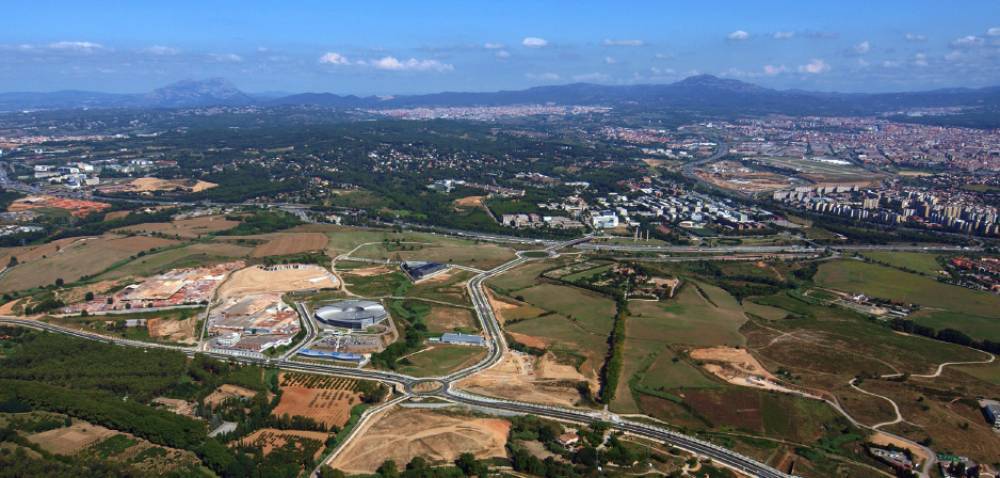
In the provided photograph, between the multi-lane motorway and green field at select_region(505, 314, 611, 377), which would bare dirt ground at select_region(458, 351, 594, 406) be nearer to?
the multi-lane motorway

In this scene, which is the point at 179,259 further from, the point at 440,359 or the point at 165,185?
the point at 165,185

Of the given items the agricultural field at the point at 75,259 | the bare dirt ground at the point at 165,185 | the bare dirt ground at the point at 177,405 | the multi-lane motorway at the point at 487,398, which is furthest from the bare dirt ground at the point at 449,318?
the bare dirt ground at the point at 165,185

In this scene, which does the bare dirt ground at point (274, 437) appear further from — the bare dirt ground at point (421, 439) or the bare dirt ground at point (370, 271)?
the bare dirt ground at point (370, 271)

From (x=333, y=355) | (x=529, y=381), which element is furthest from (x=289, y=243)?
(x=529, y=381)

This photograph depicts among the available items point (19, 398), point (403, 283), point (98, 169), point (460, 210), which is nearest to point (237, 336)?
point (19, 398)

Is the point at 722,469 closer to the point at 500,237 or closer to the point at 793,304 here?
the point at 793,304

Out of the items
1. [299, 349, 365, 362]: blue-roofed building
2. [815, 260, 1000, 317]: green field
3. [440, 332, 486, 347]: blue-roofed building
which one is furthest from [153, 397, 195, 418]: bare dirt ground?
[815, 260, 1000, 317]: green field
